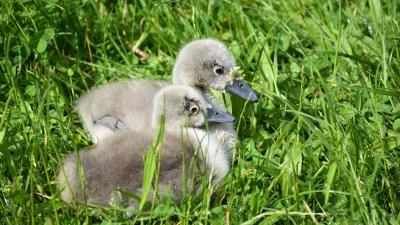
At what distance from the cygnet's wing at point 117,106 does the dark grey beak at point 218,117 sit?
27 cm

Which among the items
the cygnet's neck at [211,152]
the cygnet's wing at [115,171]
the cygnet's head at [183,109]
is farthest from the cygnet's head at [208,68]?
the cygnet's wing at [115,171]

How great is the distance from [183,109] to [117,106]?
414 mm

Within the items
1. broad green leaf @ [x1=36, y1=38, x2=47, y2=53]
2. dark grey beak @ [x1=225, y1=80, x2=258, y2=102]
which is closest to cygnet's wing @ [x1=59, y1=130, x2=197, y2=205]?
dark grey beak @ [x1=225, y1=80, x2=258, y2=102]

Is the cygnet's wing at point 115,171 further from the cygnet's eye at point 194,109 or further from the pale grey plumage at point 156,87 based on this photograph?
the pale grey plumage at point 156,87

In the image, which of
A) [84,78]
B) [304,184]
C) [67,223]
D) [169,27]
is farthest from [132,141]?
[169,27]

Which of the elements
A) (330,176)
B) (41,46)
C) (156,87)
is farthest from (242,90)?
(41,46)

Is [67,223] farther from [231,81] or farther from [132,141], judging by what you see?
[231,81]

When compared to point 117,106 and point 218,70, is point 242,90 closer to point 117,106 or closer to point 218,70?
point 218,70

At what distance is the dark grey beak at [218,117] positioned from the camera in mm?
4012

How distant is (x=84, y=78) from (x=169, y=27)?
1.99ft

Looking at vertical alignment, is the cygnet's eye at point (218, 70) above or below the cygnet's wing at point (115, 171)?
above

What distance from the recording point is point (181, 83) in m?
4.33

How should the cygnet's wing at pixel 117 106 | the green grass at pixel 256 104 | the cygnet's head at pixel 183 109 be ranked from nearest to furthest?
the green grass at pixel 256 104
the cygnet's head at pixel 183 109
the cygnet's wing at pixel 117 106

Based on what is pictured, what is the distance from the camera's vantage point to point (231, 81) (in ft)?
14.1
